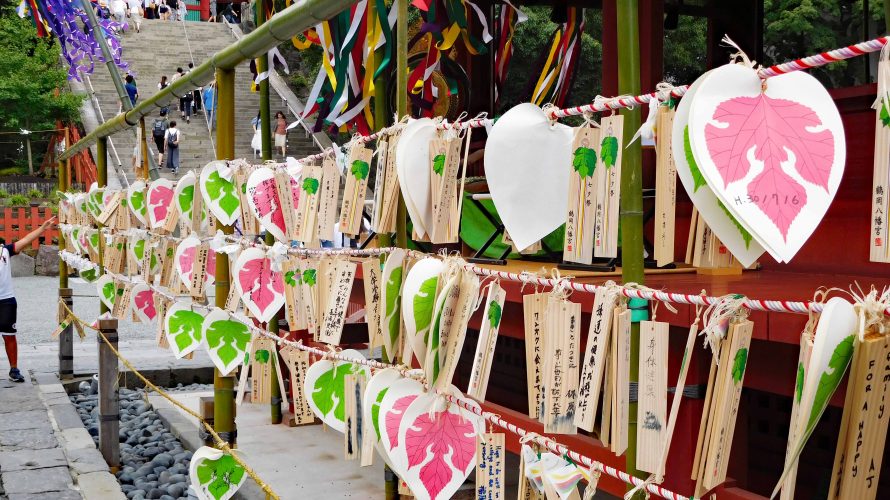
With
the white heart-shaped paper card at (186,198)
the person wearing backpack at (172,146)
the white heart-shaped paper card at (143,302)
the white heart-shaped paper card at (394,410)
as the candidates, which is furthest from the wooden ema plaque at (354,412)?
the person wearing backpack at (172,146)

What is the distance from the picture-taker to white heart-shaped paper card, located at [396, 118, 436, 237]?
225 centimetres

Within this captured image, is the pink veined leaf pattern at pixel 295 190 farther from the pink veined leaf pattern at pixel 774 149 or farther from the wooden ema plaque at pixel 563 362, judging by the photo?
the pink veined leaf pattern at pixel 774 149

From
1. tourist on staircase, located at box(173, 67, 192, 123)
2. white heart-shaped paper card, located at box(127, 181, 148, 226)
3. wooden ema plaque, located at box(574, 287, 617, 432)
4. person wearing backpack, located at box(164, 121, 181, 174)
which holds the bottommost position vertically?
wooden ema plaque, located at box(574, 287, 617, 432)

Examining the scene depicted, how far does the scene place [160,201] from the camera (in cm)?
477

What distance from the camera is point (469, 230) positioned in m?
5.04

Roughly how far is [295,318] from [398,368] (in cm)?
88

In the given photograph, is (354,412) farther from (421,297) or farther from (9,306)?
(9,306)

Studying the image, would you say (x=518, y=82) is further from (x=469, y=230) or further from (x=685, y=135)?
(x=685, y=135)

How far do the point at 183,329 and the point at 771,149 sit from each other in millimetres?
3554

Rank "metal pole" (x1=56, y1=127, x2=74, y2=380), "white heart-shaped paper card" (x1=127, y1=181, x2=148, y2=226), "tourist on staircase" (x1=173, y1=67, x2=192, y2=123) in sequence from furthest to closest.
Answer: "tourist on staircase" (x1=173, y1=67, x2=192, y2=123), "metal pole" (x1=56, y1=127, x2=74, y2=380), "white heart-shaped paper card" (x1=127, y1=181, x2=148, y2=226)

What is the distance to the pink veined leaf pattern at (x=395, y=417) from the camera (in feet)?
7.37

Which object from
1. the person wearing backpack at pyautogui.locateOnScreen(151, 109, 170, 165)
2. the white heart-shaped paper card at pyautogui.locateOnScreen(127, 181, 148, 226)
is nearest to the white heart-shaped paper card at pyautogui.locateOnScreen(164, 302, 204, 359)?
the white heart-shaped paper card at pyautogui.locateOnScreen(127, 181, 148, 226)

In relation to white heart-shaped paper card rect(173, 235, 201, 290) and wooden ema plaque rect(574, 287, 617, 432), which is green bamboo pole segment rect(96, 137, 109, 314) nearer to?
white heart-shaped paper card rect(173, 235, 201, 290)

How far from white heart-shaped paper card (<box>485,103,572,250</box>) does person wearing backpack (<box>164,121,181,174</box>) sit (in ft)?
48.3
